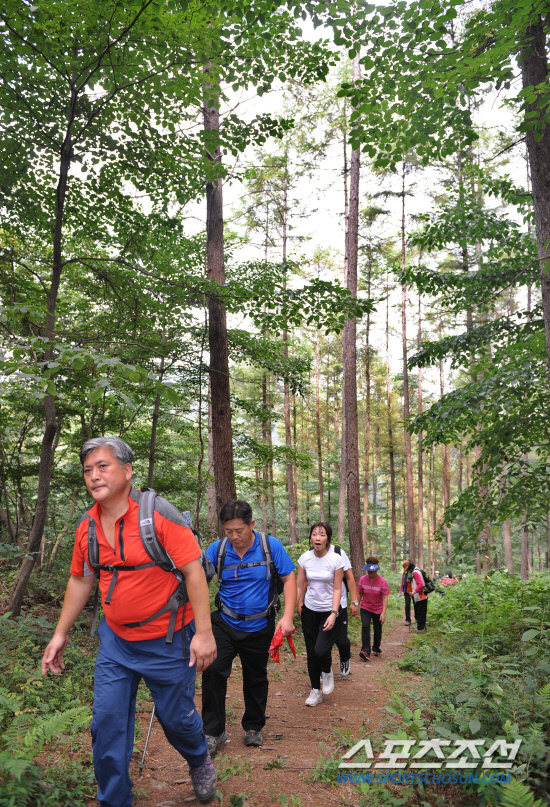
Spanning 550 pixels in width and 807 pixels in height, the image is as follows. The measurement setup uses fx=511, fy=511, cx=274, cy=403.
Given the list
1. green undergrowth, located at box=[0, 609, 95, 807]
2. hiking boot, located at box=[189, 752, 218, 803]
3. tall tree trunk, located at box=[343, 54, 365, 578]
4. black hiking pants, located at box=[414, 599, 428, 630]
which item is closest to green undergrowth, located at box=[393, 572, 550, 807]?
hiking boot, located at box=[189, 752, 218, 803]

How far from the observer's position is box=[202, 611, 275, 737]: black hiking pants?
414 cm

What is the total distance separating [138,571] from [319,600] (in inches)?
143

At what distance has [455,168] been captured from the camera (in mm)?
19844

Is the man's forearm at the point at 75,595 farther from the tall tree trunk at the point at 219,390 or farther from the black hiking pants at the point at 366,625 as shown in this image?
the black hiking pants at the point at 366,625

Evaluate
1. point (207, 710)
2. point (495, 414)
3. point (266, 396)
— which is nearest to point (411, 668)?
point (495, 414)

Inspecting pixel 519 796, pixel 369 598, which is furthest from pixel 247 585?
pixel 369 598

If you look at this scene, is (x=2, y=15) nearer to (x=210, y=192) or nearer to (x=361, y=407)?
(x=210, y=192)

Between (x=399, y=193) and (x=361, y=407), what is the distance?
48.1ft

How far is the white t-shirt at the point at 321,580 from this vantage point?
5906 millimetres

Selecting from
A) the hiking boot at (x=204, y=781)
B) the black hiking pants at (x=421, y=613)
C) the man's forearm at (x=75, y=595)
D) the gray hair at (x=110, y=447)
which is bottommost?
the black hiking pants at (x=421, y=613)

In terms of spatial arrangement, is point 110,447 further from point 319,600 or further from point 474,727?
point 319,600

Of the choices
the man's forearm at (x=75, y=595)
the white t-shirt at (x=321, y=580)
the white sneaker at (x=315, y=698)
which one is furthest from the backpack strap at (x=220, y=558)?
the white sneaker at (x=315, y=698)

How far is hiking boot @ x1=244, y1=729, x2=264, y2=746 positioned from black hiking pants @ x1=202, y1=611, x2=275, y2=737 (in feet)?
0.10

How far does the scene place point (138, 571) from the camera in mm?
2801
